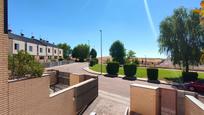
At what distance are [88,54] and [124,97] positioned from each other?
299ft

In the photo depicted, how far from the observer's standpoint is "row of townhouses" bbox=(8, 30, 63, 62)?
47.2 meters

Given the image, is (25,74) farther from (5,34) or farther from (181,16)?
(181,16)

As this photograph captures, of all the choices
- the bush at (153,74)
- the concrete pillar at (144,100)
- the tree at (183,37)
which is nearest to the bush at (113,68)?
the bush at (153,74)

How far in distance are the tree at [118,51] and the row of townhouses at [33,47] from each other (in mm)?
23080

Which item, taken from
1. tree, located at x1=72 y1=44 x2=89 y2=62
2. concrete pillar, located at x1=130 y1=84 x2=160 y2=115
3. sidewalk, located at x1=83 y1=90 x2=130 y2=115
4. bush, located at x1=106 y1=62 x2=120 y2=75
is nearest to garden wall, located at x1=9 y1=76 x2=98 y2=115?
sidewalk, located at x1=83 y1=90 x2=130 y2=115

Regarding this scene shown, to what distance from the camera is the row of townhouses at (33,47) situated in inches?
1858

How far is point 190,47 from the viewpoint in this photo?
1222 inches

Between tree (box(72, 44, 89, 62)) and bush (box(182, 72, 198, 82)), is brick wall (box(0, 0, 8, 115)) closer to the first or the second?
bush (box(182, 72, 198, 82))

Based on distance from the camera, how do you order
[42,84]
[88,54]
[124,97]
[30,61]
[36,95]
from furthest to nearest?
[88,54] < [124,97] < [30,61] < [42,84] < [36,95]

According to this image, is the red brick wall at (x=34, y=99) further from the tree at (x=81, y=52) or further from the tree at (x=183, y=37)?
the tree at (x=81, y=52)

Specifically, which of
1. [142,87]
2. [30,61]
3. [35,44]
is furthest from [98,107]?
[35,44]

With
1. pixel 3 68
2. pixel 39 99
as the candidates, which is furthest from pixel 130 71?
pixel 3 68

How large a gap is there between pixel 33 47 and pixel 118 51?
28.2 m

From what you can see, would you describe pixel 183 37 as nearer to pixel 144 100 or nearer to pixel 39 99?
pixel 144 100
